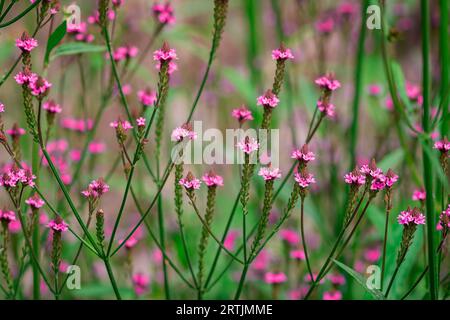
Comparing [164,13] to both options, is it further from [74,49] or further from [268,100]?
[268,100]

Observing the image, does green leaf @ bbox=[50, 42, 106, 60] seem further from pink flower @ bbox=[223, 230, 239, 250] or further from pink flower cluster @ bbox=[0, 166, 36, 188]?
pink flower @ bbox=[223, 230, 239, 250]

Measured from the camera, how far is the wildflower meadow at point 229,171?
41.1 inches

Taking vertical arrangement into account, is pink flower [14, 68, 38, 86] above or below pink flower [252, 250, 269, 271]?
above

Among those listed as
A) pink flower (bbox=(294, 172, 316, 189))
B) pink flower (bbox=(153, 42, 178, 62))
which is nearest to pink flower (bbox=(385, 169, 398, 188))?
pink flower (bbox=(294, 172, 316, 189))

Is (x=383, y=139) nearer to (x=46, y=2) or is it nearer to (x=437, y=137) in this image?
(x=437, y=137)

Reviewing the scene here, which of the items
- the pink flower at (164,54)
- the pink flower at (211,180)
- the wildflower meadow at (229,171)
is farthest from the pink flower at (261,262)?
the pink flower at (164,54)

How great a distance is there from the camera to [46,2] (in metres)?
1.09

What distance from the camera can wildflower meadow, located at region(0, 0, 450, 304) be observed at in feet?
3.43

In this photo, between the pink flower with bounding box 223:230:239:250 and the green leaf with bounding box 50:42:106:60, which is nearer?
the green leaf with bounding box 50:42:106:60

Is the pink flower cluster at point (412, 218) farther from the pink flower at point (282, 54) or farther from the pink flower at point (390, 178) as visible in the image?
the pink flower at point (282, 54)

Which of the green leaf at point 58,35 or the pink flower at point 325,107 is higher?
the green leaf at point 58,35

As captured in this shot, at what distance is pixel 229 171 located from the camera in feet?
7.96
